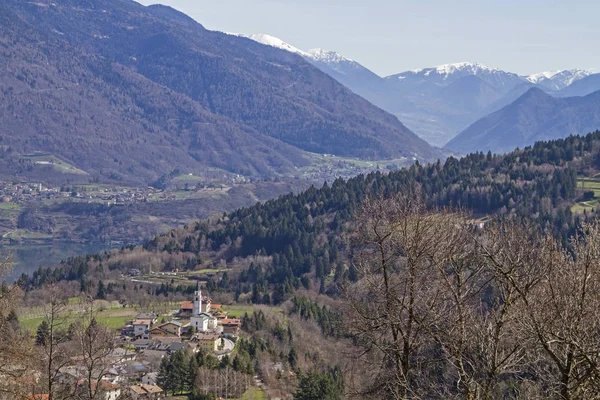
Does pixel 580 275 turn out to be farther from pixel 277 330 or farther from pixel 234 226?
pixel 234 226

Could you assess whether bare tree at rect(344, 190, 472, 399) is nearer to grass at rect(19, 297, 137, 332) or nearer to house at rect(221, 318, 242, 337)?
grass at rect(19, 297, 137, 332)

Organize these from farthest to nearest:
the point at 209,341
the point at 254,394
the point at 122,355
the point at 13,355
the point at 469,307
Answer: the point at 209,341, the point at 122,355, the point at 254,394, the point at 13,355, the point at 469,307

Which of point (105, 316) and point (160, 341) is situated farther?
point (105, 316)

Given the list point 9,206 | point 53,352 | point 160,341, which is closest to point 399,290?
point 53,352

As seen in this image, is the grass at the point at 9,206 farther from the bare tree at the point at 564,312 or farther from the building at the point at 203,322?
the bare tree at the point at 564,312

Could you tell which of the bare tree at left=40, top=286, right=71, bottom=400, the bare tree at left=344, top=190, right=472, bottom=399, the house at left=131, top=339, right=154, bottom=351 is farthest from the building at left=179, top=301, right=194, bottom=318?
the bare tree at left=344, top=190, right=472, bottom=399

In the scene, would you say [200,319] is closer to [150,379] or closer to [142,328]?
[142,328]

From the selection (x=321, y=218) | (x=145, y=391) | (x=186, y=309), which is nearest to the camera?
(x=145, y=391)
